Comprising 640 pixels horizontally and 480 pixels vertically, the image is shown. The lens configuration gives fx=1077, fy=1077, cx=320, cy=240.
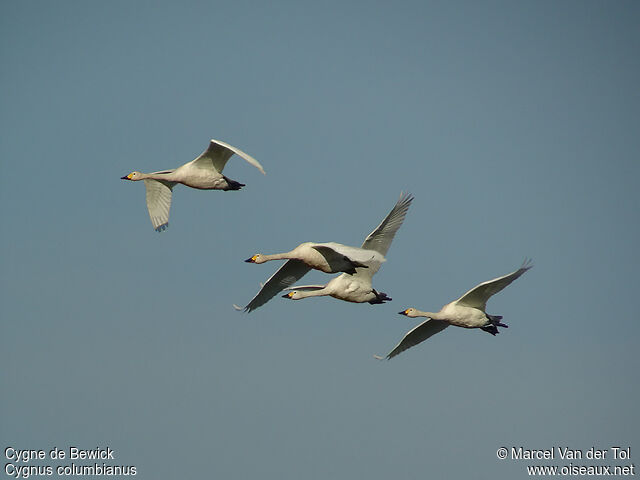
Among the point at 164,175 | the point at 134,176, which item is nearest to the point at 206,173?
the point at 164,175

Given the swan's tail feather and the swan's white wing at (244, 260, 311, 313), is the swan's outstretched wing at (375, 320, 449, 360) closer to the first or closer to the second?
the swan's white wing at (244, 260, 311, 313)

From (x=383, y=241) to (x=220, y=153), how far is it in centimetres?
579

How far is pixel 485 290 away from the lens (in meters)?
33.4

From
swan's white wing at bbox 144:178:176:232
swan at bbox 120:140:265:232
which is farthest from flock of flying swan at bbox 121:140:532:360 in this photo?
swan's white wing at bbox 144:178:176:232

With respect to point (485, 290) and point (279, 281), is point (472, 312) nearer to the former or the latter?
point (485, 290)

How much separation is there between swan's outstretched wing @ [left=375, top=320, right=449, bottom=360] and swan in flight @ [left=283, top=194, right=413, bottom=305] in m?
1.96

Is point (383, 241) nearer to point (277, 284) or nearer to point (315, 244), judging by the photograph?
point (315, 244)

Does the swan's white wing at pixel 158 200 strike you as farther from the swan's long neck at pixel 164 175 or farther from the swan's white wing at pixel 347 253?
the swan's white wing at pixel 347 253

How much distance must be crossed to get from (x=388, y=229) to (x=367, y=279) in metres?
2.02

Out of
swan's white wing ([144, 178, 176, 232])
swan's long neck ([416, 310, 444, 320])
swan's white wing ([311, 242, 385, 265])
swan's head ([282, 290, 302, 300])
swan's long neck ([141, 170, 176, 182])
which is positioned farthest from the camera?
swan's white wing ([144, 178, 176, 232])

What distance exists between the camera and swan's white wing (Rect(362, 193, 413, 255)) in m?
33.6

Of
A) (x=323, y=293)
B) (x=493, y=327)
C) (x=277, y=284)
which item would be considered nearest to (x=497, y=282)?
(x=493, y=327)

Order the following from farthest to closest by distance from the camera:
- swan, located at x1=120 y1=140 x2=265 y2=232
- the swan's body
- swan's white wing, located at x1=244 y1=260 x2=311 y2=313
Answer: swan's white wing, located at x1=244 y1=260 x2=311 y2=313
swan, located at x1=120 y1=140 x2=265 y2=232
the swan's body

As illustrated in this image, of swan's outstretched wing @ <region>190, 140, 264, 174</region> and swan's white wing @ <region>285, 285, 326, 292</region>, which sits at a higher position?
swan's outstretched wing @ <region>190, 140, 264, 174</region>
